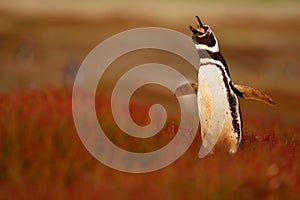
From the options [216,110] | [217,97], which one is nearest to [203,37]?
[217,97]

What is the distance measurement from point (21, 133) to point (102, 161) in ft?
3.21

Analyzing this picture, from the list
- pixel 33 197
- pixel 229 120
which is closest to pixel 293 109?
pixel 229 120

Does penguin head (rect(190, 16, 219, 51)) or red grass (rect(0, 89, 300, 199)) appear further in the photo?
penguin head (rect(190, 16, 219, 51))

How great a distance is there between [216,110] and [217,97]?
0.45 ft

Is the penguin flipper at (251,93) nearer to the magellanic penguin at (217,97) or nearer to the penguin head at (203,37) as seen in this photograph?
the magellanic penguin at (217,97)

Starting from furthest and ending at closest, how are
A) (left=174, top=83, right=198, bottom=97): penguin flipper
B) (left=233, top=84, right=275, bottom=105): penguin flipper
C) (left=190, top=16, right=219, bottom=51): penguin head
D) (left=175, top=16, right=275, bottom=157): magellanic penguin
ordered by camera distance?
(left=174, top=83, right=198, bottom=97): penguin flipper < (left=233, top=84, right=275, bottom=105): penguin flipper < (left=175, top=16, right=275, bottom=157): magellanic penguin < (left=190, top=16, right=219, bottom=51): penguin head

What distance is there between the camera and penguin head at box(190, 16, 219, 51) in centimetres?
695

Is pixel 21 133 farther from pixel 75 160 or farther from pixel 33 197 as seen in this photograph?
pixel 33 197

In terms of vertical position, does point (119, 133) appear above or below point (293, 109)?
above

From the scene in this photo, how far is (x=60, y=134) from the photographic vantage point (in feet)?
21.6

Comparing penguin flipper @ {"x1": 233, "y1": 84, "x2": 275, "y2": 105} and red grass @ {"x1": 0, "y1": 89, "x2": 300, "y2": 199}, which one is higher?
red grass @ {"x1": 0, "y1": 89, "x2": 300, "y2": 199}

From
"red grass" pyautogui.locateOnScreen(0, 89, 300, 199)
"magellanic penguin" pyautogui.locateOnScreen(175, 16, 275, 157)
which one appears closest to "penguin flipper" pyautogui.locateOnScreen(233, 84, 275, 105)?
"magellanic penguin" pyautogui.locateOnScreen(175, 16, 275, 157)

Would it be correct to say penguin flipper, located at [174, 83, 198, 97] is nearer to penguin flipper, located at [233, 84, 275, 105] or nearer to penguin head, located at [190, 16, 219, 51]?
penguin flipper, located at [233, 84, 275, 105]

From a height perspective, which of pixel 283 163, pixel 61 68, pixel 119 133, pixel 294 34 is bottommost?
pixel 294 34
